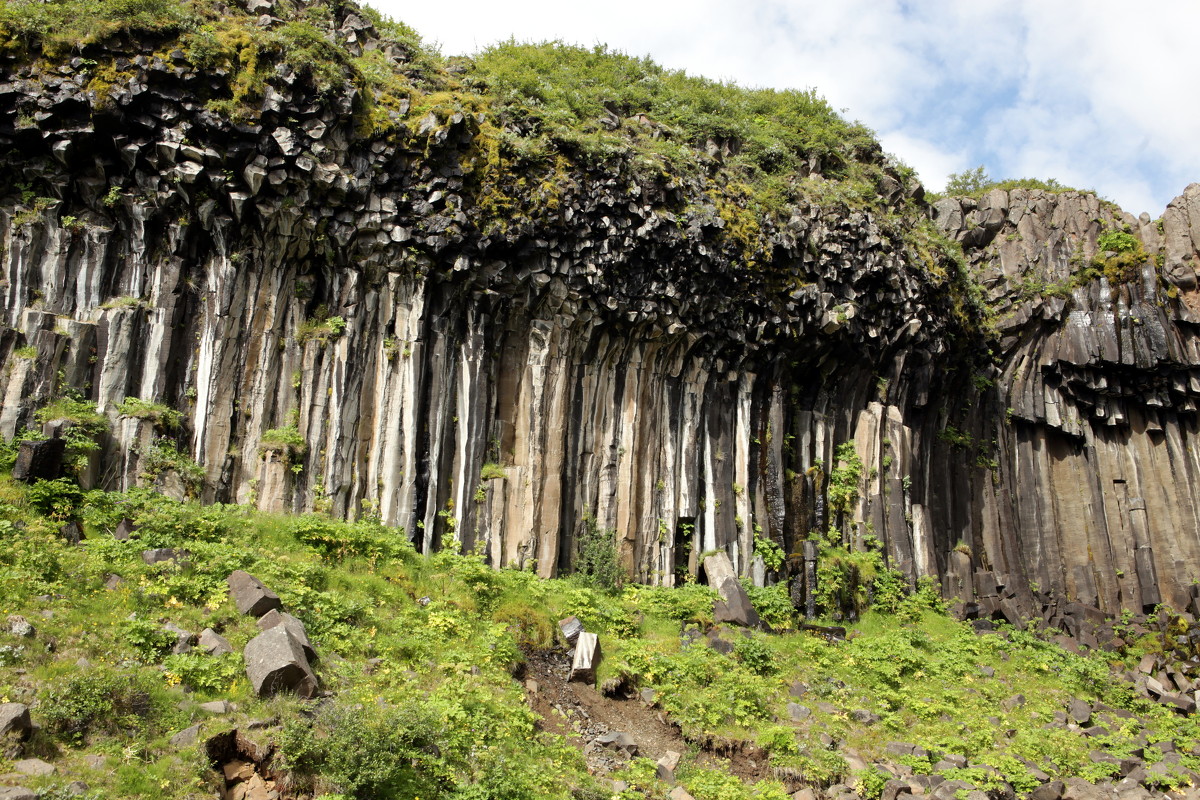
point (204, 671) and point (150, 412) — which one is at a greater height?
point (150, 412)

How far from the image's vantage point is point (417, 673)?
11.1 m

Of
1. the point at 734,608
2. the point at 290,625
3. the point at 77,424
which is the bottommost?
the point at 290,625

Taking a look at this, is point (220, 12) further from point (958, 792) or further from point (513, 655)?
point (958, 792)

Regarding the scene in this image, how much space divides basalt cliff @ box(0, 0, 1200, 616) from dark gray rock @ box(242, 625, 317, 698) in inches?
244

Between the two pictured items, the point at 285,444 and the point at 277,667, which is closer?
the point at 277,667

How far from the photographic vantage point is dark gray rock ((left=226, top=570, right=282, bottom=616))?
10938 mm

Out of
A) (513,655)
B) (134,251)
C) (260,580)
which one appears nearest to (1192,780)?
(513,655)

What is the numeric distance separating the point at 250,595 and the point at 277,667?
203 cm

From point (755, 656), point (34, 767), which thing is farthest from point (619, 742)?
point (34, 767)

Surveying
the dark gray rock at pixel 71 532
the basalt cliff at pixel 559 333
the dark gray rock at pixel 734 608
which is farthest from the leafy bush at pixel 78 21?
the dark gray rock at pixel 734 608

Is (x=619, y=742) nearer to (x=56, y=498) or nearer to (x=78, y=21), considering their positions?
(x=56, y=498)

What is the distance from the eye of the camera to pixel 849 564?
21000 mm

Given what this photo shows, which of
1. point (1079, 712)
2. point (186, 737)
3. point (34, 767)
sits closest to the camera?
point (34, 767)

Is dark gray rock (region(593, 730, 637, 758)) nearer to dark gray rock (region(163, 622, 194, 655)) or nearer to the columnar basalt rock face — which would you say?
dark gray rock (region(163, 622, 194, 655))
